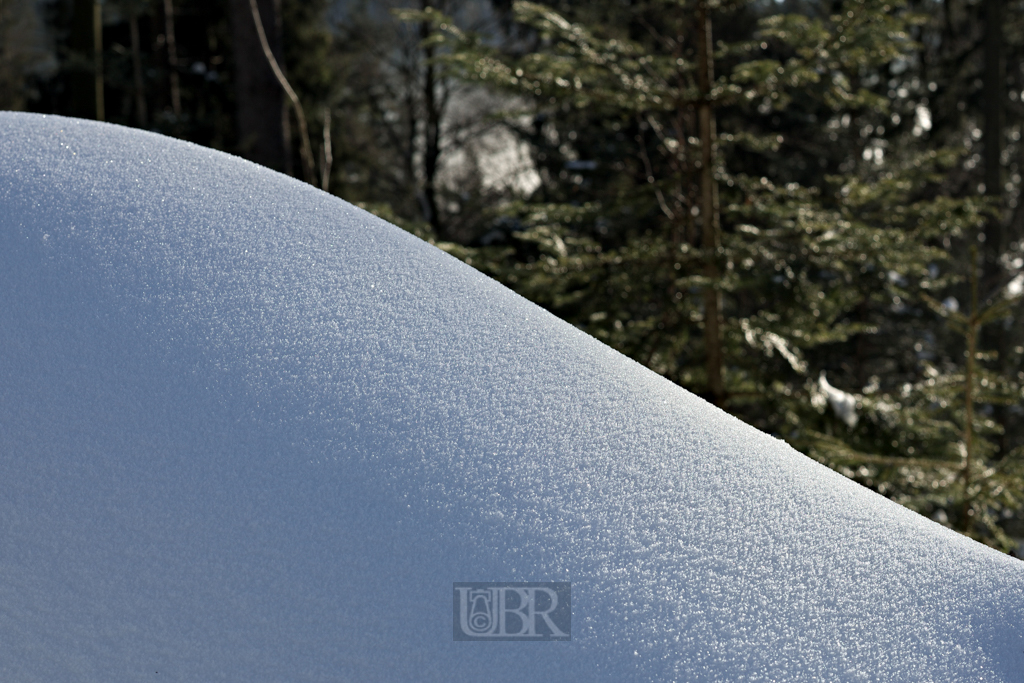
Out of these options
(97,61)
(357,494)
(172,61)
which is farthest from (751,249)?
(172,61)

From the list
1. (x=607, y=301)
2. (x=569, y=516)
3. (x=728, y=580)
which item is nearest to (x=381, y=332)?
(x=569, y=516)

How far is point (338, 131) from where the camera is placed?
14.7 metres

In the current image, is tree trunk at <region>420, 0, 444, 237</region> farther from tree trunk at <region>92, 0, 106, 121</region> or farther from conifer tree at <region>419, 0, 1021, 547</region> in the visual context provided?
conifer tree at <region>419, 0, 1021, 547</region>

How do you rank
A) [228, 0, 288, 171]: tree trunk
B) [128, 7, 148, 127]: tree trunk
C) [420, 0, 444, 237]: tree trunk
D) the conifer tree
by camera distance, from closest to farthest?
the conifer tree → [228, 0, 288, 171]: tree trunk → [128, 7, 148, 127]: tree trunk → [420, 0, 444, 237]: tree trunk

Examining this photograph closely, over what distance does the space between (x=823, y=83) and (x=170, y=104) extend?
520 inches

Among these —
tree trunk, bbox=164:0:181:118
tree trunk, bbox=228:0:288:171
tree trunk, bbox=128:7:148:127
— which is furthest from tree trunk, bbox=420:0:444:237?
tree trunk, bbox=128:7:148:127

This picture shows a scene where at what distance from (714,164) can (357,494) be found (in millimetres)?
3745

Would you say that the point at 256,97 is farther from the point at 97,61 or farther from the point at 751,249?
the point at 751,249

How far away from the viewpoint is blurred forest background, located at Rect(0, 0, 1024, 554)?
4.27m

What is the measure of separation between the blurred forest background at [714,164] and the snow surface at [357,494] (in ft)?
6.86

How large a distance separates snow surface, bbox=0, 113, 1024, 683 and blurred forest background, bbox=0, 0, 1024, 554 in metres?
2.09

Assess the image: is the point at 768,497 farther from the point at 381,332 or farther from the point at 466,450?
the point at 381,332

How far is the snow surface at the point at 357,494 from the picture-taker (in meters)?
1.31

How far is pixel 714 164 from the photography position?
465 cm
